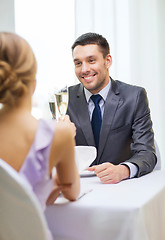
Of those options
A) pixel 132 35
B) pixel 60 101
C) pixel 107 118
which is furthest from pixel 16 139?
pixel 132 35

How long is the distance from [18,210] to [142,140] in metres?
1.18

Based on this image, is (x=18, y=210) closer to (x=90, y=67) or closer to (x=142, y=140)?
(x=142, y=140)

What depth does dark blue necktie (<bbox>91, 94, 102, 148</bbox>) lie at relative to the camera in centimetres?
218

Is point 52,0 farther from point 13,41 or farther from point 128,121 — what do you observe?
point 13,41

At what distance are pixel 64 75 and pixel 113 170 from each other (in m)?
2.64

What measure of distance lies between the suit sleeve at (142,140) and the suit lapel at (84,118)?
0.89 feet

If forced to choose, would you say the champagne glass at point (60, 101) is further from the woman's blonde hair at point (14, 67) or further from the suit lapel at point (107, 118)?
the woman's blonde hair at point (14, 67)

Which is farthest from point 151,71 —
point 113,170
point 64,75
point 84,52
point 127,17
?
point 113,170

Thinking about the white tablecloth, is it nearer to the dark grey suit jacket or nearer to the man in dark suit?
the man in dark suit

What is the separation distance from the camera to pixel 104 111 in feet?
7.02

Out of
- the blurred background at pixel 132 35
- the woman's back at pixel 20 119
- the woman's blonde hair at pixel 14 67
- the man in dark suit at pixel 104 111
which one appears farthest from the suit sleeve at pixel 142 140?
the blurred background at pixel 132 35

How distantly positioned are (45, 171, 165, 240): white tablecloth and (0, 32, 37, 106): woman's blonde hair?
0.39 meters

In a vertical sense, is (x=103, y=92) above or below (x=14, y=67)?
below

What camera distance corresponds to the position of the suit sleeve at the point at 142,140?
64.0 inches
